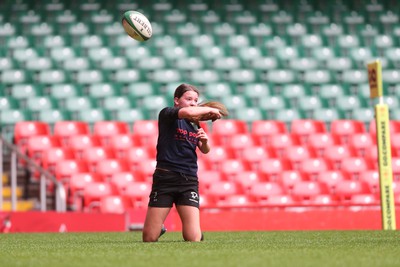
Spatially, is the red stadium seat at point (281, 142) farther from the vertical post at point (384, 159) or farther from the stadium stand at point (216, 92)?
the vertical post at point (384, 159)

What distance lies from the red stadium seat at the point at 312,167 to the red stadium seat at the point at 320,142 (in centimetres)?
52

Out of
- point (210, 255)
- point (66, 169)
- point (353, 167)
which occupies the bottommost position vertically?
point (210, 255)

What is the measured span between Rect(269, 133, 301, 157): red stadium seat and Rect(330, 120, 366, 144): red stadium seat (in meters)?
0.89

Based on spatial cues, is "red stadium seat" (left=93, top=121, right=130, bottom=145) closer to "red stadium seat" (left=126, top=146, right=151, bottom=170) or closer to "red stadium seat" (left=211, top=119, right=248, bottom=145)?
"red stadium seat" (left=126, top=146, right=151, bottom=170)

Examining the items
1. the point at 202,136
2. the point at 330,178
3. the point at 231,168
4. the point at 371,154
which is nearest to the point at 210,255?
the point at 202,136

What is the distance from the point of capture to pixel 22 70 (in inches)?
715

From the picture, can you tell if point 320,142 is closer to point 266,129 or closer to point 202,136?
point 266,129

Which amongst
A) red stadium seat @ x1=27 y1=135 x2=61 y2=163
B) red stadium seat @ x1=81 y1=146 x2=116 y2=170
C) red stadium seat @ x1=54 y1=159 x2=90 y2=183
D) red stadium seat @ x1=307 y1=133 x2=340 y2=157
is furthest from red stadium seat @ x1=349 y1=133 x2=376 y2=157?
red stadium seat @ x1=27 y1=135 x2=61 y2=163

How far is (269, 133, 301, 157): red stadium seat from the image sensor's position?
1655 cm

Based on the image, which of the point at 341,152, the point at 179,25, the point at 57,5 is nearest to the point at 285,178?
the point at 341,152

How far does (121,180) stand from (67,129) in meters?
1.74

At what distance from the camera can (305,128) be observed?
55.7ft

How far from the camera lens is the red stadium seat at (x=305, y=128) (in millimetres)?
16928

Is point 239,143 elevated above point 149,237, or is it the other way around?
point 239,143
